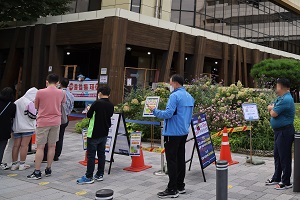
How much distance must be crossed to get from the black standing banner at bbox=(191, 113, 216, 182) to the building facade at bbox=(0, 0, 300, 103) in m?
10.0

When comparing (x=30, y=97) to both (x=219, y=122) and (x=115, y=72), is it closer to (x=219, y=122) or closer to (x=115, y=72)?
(x=219, y=122)

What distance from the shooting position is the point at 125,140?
273 inches

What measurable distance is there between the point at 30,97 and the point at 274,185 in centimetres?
528

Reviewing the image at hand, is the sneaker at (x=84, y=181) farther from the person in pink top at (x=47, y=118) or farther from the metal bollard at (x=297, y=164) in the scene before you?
the metal bollard at (x=297, y=164)

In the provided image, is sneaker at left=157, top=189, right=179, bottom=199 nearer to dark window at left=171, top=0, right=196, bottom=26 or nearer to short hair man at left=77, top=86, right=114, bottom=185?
short hair man at left=77, top=86, right=114, bottom=185

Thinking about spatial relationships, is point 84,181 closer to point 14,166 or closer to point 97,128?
point 97,128

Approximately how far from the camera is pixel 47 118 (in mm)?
5953

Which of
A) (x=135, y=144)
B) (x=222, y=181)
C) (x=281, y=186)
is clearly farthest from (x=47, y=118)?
(x=281, y=186)

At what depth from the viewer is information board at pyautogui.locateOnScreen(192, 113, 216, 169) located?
20.3ft

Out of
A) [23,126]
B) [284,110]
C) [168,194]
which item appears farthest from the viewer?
[23,126]

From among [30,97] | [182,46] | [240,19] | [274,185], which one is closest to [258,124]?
[274,185]

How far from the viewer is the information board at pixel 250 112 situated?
733cm

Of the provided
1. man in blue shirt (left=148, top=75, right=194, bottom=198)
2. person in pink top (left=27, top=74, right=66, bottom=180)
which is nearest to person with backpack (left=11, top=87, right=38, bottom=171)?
person in pink top (left=27, top=74, right=66, bottom=180)

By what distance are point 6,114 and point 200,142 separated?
3987mm
